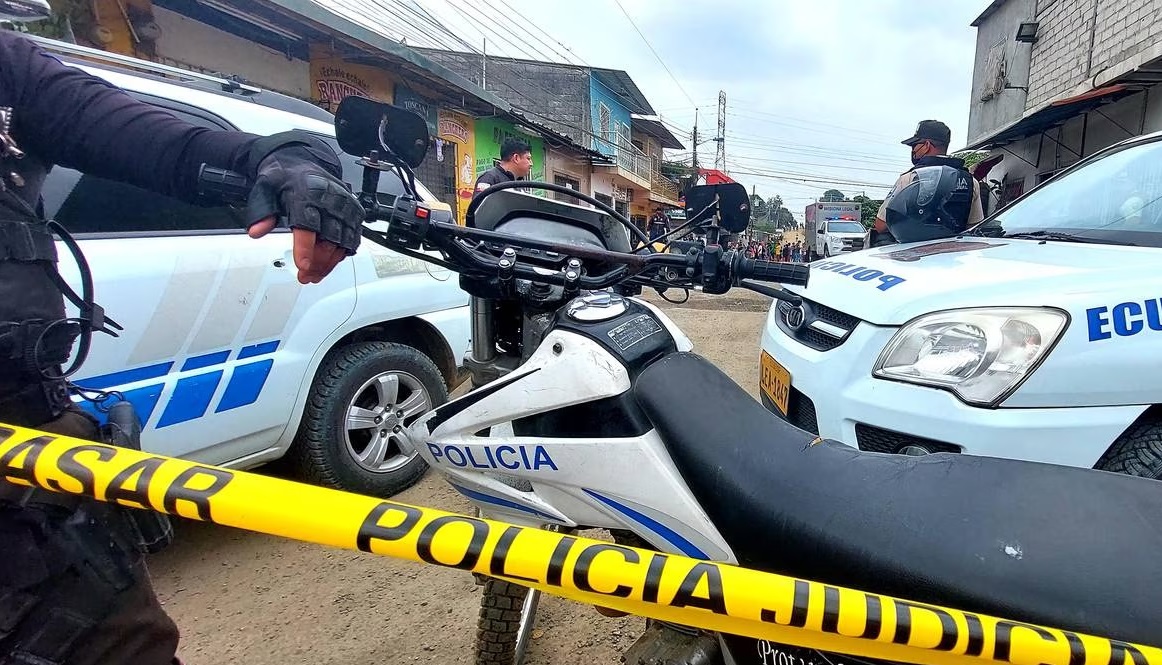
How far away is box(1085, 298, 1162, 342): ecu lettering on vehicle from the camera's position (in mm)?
1618

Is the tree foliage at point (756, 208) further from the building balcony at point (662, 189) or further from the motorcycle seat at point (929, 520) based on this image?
the building balcony at point (662, 189)

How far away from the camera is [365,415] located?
2791mm

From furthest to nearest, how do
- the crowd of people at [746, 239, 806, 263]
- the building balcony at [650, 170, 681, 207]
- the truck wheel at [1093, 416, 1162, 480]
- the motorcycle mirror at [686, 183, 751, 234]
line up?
the building balcony at [650, 170, 681, 207] → the crowd of people at [746, 239, 806, 263] → the truck wheel at [1093, 416, 1162, 480] → the motorcycle mirror at [686, 183, 751, 234]

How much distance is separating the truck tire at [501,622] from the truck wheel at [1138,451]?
162cm

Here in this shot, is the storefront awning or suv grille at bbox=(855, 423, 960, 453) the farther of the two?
the storefront awning

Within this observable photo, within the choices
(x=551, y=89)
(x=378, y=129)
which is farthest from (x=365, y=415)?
(x=551, y=89)

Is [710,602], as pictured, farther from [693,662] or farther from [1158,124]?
[1158,124]

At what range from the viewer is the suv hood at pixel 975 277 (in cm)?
173

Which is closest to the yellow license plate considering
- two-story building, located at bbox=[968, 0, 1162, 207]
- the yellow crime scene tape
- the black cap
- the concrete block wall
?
the yellow crime scene tape

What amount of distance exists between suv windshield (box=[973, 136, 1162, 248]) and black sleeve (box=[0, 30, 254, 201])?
276 cm

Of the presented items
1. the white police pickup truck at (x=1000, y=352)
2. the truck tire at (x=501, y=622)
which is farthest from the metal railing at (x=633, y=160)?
the truck tire at (x=501, y=622)

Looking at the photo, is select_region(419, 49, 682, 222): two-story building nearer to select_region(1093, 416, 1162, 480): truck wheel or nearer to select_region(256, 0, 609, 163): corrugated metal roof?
select_region(256, 0, 609, 163): corrugated metal roof

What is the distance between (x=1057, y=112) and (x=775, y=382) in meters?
9.33

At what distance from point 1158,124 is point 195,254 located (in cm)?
1011
